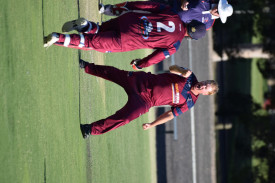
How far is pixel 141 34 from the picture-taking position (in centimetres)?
661

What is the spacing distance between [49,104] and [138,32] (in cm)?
178

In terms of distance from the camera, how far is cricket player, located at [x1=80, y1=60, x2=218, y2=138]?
270 inches

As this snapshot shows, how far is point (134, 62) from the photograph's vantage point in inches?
281

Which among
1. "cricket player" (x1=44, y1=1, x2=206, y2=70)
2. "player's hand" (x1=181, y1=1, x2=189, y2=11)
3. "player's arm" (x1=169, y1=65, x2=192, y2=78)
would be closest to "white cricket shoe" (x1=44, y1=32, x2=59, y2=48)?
"cricket player" (x1=44, y1=1, x2=206, y2=70)

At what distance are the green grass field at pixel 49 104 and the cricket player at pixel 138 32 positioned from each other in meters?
0.51

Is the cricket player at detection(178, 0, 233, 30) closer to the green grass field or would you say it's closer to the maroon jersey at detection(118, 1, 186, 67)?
the maroon jersey at detection(118, 1, 186, 67)

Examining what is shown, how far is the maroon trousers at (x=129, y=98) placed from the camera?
265 inches

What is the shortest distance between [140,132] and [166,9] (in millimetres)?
5249

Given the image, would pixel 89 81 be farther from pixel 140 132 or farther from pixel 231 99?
pixel 231 99

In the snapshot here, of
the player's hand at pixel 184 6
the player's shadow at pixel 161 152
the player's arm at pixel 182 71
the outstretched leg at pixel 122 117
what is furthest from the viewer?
the player's shadow at pixel 161 152

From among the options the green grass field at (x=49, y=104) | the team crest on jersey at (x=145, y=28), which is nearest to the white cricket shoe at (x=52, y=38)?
the green grass field at (x=49, y=104)

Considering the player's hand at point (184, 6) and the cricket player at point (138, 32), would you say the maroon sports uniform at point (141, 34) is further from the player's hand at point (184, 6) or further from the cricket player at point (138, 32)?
→ the player's hand at point (184, 6)

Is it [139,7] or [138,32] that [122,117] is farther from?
[139,7]

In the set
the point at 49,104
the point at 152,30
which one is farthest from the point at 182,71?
the point at 49,104
